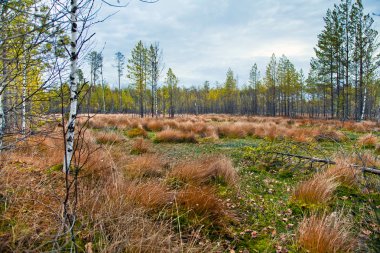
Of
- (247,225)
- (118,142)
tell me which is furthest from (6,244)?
(118,142)

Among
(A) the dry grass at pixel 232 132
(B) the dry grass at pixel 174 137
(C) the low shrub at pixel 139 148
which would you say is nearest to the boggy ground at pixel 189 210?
(C) the low shrub at pixel 139 148

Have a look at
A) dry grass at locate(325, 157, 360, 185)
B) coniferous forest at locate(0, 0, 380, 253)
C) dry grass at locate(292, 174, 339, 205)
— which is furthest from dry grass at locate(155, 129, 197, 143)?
dry grass at locate(292, 174, 339, 205)

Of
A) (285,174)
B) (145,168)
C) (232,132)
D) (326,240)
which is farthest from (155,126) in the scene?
(326,240)

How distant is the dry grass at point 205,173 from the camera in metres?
3.95

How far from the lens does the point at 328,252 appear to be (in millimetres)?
Result: 2043

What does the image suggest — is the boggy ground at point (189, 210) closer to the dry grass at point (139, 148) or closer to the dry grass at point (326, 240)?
the dry grass at point (326, 240)

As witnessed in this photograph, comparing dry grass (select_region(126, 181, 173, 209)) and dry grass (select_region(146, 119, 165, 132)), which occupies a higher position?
→ dry grass (select_region(146, 119, 165, 132))

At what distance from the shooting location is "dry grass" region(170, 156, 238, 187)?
3949 mm

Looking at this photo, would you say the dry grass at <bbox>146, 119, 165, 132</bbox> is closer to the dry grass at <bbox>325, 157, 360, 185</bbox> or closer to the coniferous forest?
the coniferous forest

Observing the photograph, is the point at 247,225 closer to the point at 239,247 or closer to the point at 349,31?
the point at 239,247

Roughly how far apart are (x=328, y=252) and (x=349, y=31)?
30.3 meters

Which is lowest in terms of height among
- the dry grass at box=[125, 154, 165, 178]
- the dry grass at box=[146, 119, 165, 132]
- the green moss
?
the green moss

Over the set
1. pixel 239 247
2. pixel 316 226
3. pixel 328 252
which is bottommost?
pixel 239 247

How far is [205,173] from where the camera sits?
167 inches
